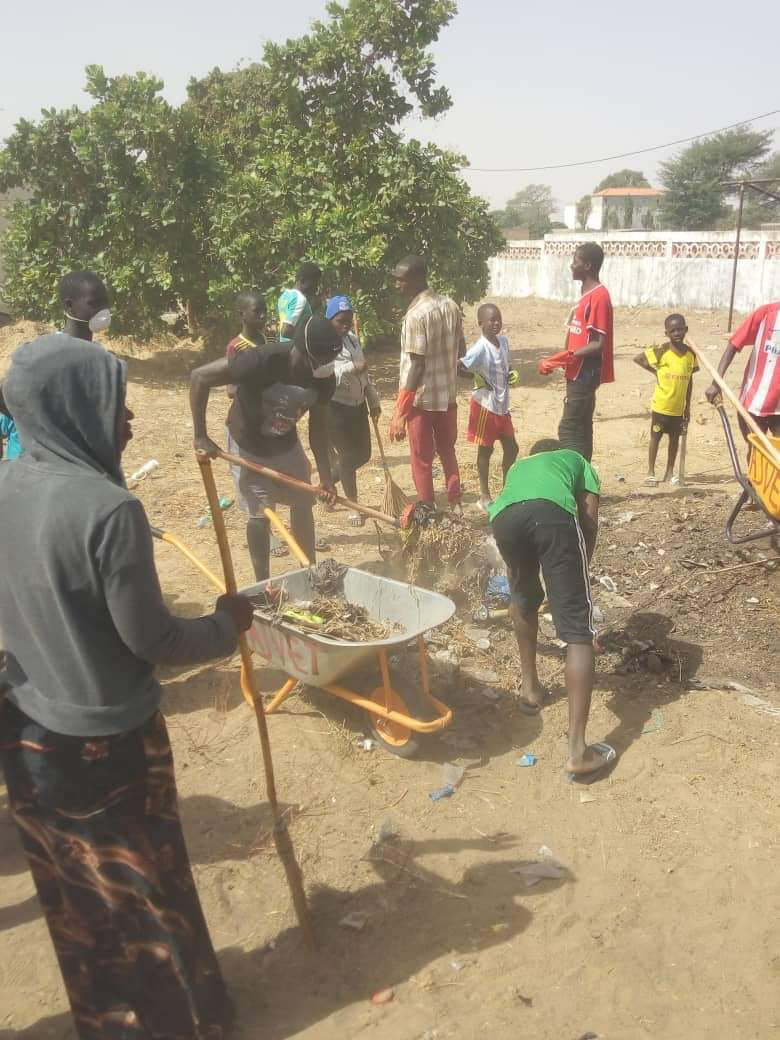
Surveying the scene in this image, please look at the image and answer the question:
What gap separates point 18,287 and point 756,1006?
13041mm

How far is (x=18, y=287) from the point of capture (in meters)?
12.8

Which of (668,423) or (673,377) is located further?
(668,423)

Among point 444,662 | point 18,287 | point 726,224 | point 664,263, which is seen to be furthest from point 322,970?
point 726,224

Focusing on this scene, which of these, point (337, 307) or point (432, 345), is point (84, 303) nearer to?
point (337, 307)

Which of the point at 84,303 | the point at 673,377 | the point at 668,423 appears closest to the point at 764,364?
the point at 673,377

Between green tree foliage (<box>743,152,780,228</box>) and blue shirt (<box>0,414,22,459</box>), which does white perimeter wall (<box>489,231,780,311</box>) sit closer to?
blue shirt (<box>0,414,22,459</box>)

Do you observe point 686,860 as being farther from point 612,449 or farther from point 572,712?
point 612,449

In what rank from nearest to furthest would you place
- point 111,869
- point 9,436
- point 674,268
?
point 111,869 → point 9,436 → point 674,268

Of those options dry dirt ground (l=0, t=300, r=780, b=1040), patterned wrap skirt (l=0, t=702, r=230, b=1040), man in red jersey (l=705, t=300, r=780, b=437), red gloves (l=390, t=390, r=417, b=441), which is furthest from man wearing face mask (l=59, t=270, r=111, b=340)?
man in red jersey (l=705, t=300, r=780, b=437)

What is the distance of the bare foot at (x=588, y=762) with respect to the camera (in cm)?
397

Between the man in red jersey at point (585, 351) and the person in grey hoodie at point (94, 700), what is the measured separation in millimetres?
4965

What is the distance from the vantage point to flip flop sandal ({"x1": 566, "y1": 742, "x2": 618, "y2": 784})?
403 cm

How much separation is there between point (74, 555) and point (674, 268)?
78.9 feet

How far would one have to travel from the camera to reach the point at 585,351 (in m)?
6.90
